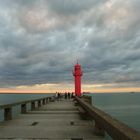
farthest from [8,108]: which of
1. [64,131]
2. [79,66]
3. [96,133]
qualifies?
[79,66]

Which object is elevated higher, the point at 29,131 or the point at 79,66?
the point at 79,66

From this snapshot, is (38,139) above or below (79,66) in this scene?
below

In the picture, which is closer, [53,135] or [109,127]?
[109,127]

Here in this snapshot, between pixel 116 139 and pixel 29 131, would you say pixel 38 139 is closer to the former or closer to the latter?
pixel 29 131

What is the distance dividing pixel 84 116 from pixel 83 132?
4399 mm

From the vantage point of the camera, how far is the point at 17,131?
10039 mm

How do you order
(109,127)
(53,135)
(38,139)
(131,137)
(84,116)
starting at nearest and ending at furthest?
(131,137)
(109,127)
(38,139)
(53,135)
(84,116)

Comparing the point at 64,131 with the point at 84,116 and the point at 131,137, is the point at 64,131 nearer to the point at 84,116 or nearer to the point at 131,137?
the point at 84,116

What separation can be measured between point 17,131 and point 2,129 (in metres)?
0.77

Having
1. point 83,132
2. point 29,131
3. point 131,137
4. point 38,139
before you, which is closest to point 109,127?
point 131,137

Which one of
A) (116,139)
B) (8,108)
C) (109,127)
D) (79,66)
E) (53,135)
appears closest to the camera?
(116,139)

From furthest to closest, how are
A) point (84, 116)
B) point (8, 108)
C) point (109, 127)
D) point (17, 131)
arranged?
point (84, 116)
point (8, 108)
point (17, 131)
point (109, 127)

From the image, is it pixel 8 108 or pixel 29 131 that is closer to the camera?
pixel 29 131

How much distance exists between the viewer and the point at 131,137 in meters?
4.82
